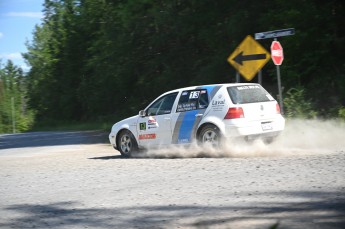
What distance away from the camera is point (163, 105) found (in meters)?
13.9

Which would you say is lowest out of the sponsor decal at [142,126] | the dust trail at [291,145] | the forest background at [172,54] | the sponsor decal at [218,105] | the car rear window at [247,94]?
the dust trail at [291,145]

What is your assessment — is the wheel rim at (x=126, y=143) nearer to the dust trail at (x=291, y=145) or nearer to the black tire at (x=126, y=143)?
the black tire at (x=126, y=143)

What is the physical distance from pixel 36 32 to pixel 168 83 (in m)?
67.8

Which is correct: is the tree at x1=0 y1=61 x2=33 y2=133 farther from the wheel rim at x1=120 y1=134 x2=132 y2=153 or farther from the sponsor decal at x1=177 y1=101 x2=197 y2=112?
the sponsor decal at x1=177 y1=101 x2=197 y2=112

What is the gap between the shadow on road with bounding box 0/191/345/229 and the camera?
611cm

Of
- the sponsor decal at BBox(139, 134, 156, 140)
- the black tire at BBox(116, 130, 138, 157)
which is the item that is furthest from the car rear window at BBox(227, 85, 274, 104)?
the black tire at BBox(116, 130, 138, 157)

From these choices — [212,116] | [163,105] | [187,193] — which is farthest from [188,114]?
[187,193]

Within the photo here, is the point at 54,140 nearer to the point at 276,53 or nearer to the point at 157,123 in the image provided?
the point at 157,123

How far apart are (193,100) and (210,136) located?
1.10m

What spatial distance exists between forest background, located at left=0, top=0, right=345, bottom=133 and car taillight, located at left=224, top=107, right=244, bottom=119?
17.4 feet

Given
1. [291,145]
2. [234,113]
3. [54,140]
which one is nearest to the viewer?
[234,113]

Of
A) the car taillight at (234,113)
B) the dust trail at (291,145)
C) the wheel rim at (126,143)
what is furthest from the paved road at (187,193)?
the wheel rim at (126,143)

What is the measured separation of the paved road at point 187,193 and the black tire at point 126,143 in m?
1.76

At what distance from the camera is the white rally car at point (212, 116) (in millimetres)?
12383
